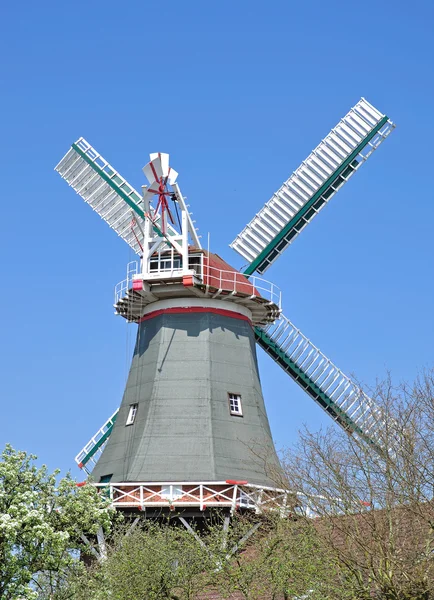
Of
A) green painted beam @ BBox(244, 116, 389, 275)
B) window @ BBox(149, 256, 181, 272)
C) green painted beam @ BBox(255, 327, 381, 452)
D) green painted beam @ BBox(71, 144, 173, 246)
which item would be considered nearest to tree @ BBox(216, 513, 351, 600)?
window @ BBox(149, 256, 181, 272)

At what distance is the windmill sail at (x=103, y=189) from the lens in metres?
40.1

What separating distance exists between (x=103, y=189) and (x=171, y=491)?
1351cm

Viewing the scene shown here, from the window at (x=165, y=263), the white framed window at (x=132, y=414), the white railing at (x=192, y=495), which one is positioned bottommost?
the white railing at (x=192, y=495)

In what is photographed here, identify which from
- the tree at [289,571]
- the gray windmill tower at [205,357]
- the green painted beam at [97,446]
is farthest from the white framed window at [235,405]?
the tree at [289,571]

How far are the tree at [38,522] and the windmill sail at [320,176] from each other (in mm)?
11750

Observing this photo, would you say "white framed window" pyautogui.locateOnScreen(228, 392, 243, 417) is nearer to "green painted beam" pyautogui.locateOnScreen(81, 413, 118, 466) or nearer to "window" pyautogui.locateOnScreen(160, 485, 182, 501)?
"window" pyautogui.locateOnScreen(160, 485, 182, 501)

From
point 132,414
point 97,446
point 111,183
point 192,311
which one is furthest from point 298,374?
point 111,183

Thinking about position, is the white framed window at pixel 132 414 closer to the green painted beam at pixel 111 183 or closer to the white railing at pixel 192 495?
the white railing at pixel 192 495

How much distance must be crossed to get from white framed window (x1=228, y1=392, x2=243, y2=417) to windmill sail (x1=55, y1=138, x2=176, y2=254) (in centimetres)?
752

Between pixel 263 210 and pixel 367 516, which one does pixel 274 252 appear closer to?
pixel 263 210

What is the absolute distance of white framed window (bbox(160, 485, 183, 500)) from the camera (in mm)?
31734

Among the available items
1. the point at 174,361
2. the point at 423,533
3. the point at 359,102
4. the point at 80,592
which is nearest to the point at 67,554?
the point at 80,592

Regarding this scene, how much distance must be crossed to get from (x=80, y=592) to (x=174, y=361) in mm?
9062

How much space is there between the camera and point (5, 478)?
2864 cm
